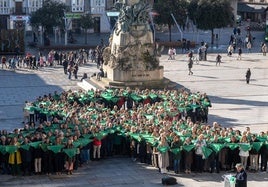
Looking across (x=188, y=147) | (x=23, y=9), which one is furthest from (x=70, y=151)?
(x=23, y=9)

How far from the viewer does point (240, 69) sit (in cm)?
5278

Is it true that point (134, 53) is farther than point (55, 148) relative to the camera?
Yes

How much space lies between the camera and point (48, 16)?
222ft

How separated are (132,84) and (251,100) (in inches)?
287

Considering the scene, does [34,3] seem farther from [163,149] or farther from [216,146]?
[216,146]

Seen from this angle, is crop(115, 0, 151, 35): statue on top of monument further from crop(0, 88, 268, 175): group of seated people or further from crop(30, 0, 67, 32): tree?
crop(30, 0, 67, 32): tree

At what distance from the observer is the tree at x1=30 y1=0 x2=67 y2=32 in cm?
6781

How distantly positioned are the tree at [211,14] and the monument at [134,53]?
28.3 metres

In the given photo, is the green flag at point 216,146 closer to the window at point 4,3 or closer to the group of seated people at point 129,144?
the group of seated people at point 129,144

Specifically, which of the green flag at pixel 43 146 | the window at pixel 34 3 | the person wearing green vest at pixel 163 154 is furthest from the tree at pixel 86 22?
the green flag at pixel 43 146

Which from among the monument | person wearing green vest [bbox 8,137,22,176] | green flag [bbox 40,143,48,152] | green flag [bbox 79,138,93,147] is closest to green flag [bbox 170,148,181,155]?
green flag [bbox 79,138,93,147]

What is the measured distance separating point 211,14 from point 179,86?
27.2 meters

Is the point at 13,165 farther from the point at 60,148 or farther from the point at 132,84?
the point at 132,84

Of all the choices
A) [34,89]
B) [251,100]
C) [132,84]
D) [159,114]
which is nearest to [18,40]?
[34,89]
